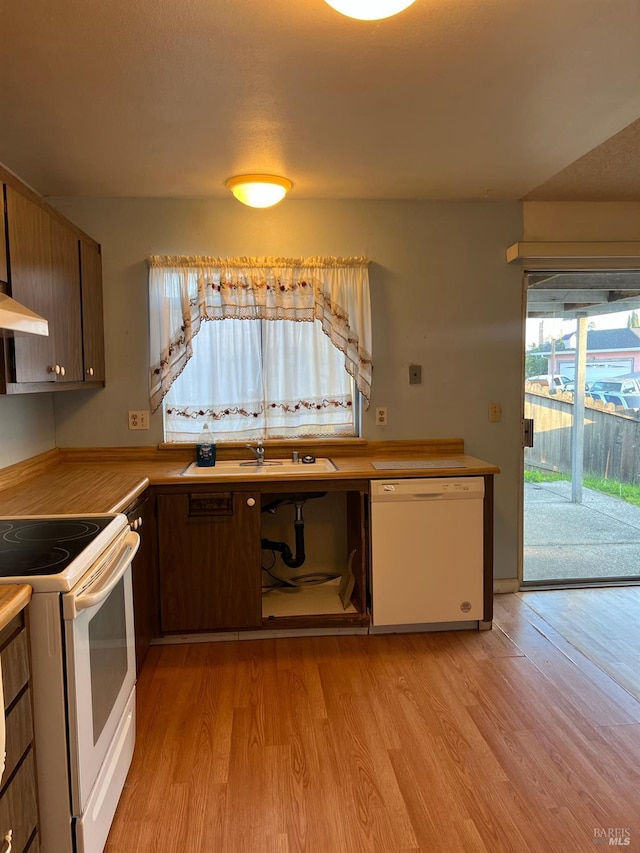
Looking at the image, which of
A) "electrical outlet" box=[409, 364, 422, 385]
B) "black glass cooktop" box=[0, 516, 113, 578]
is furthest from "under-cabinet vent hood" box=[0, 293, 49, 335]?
"electrical outlet" box=[409, 364, 422, 385]

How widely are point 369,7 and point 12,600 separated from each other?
1576 mm

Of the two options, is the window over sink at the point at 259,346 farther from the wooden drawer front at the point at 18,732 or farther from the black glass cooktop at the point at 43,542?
the wooden drawer front at the point at 18,732

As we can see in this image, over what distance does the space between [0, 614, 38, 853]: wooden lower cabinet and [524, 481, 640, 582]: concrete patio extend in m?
2.96

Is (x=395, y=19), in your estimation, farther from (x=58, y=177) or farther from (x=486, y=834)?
(x=486, y=834)

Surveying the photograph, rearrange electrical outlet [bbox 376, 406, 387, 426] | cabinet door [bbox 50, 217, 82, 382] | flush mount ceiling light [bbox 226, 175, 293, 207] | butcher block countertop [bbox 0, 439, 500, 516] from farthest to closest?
electrical outlet [bbox 376, 406, 387, 426], flush mount ceiling light [bbox 226, 175, 293, 207], cabinet door [bbox 50, 217, 82, 382], butcher block countertop [bbox 0, 439, 500, 516]

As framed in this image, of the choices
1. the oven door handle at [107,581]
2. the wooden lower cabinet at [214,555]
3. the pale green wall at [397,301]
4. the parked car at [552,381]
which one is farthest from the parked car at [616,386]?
the oven door handle at [107,581]

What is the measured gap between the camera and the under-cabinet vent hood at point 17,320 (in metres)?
1.49

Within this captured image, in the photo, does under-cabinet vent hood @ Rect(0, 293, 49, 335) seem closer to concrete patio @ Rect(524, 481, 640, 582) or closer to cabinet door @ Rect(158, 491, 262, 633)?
cabinet door @ Rect(158, 491, 262, 633)

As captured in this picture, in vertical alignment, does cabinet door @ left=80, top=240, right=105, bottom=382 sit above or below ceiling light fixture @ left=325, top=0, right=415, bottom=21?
below

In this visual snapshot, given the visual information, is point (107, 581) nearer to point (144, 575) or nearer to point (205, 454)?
point (144, 575)

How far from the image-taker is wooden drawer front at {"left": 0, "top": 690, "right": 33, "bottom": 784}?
1.23m

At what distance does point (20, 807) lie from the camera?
1269mm

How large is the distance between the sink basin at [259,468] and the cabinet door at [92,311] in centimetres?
73

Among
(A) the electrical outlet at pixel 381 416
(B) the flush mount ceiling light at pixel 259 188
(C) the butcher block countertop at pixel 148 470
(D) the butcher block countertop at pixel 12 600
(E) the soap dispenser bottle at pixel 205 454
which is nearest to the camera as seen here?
(D) the butcher block countertop at pixel 12 600
